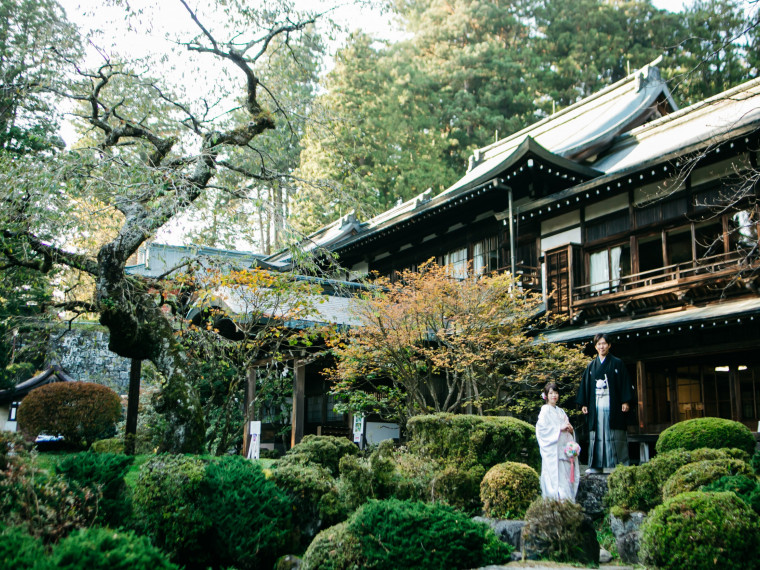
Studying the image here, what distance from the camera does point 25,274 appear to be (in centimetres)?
1087

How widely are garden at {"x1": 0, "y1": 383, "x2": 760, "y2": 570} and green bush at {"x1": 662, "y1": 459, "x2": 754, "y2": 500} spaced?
1 centimetres

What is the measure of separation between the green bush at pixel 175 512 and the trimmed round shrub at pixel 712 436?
5.75 metres

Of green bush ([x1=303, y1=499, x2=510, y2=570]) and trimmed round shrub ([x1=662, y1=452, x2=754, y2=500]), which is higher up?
trimmed round shrub ([x1=662, y1=452, x2=754, y2=500])

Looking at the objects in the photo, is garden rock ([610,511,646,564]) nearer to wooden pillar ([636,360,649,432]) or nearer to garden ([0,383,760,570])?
garden ([0,383,760,570])

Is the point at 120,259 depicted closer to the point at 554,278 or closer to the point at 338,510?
the point at 338,510

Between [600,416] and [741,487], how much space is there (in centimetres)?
332

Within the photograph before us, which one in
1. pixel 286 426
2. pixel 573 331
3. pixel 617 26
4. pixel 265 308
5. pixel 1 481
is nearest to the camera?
pixel 1 481

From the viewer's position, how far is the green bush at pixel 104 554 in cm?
348

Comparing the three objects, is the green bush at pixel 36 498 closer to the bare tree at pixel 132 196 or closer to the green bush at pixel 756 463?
the bare tree at pixel 132 196

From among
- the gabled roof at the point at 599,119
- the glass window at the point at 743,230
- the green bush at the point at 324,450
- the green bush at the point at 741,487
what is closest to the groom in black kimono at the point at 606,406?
the green bush at the point at 741,487

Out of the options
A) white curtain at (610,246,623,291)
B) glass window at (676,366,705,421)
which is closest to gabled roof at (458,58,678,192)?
white curtain at (610,246,623,291)

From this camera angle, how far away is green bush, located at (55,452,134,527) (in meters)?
5.71

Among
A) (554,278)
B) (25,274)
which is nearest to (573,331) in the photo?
(554,278)

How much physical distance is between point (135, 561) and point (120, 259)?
20.8 feet
